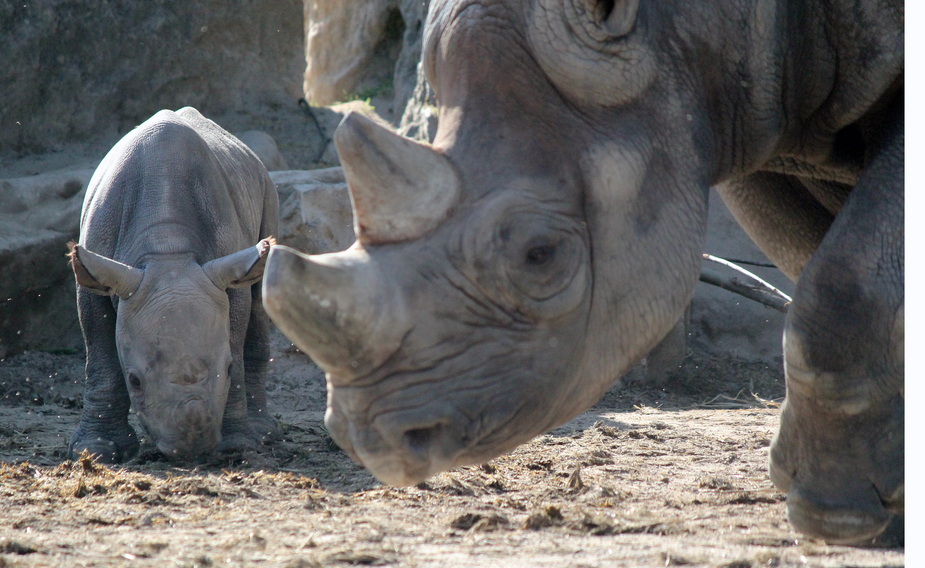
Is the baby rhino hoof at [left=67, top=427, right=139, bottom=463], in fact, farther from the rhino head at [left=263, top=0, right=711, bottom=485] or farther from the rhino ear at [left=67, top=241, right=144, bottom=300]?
the rhino head at [left=263, top=0, right=711, bottom=485]

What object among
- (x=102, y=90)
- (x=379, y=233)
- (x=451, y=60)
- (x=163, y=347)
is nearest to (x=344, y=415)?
(x=379, y=233)

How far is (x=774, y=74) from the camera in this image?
107 inches

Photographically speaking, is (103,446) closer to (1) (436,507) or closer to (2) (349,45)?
(1) (436,507)

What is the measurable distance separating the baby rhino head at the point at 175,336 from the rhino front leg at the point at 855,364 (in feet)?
11.7

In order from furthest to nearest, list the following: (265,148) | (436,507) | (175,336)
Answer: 1. (265,148)
2. (175,336)
3. (436,507)

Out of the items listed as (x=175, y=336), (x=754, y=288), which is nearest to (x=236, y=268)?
(x=175, y=336)

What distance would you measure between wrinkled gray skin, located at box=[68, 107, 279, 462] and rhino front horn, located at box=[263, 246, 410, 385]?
3.25m

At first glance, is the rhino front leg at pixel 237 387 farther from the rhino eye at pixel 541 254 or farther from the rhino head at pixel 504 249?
the rhino eye at pixel 541 254

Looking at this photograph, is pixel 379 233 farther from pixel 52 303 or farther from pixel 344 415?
pixel 52 303

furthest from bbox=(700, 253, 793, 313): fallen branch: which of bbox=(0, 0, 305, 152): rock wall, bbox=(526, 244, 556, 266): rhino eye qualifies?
bbox=(0, 0, 305, 152): rock wall

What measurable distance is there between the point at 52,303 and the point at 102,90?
2.34 meters

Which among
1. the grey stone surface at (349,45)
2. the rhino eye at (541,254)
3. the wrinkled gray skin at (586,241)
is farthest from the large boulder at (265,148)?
the rhino eye at (541,254)

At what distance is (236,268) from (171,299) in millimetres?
404

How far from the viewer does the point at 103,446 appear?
5.55 m
